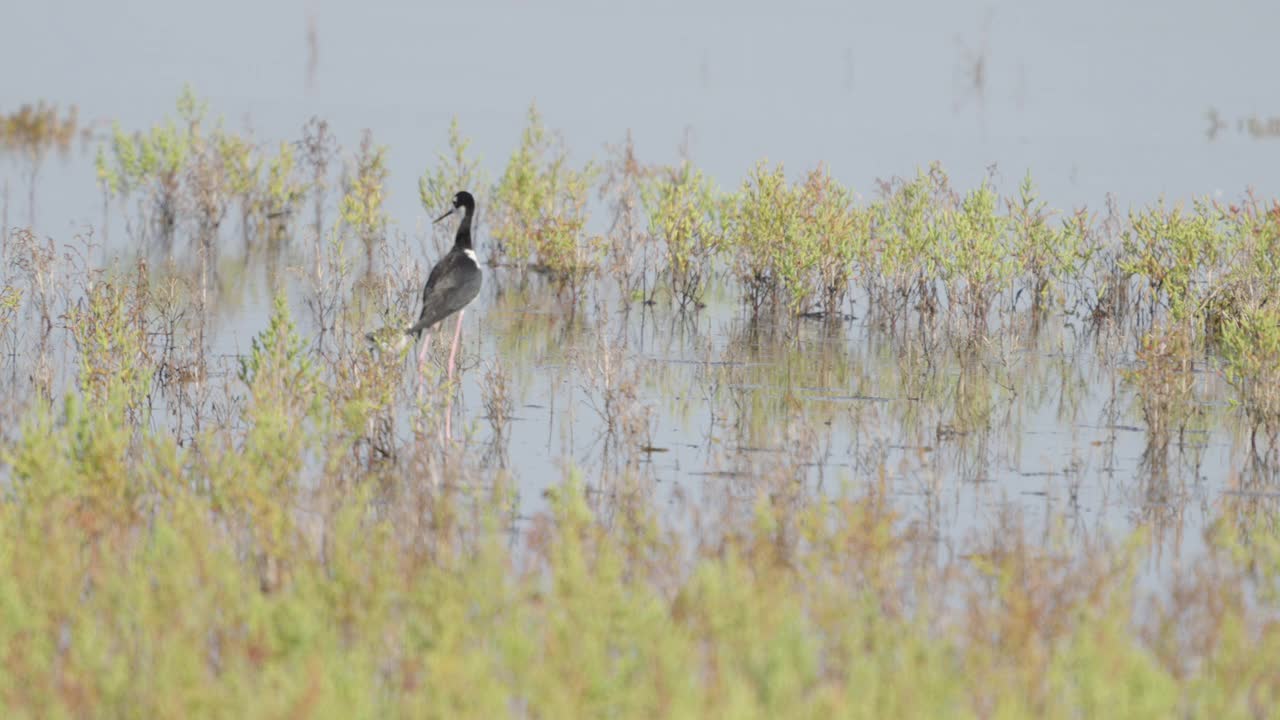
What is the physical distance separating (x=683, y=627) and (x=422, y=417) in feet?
13.5

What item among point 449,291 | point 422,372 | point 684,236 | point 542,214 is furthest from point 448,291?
point 542,214

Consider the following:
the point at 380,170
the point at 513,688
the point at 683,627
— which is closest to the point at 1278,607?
the point at 683,627

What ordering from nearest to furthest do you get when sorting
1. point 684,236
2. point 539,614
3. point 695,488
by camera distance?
point 539,614, point 695,488, point 684,236

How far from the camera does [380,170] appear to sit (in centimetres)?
2359

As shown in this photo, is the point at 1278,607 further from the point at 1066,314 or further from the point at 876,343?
the point at 1066,314

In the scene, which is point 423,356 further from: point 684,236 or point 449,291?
point 684,236

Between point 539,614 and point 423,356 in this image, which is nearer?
point 539,614

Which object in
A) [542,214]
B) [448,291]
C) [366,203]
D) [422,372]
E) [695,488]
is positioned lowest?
[695,488]

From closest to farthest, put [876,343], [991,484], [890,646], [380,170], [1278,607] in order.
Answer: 1. [890,646]
2. [1278,607]
3. [991,484]
4. [876,343]
5. [380,170]

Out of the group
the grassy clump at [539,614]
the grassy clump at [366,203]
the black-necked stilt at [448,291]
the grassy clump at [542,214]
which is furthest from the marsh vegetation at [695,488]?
the grassy clump at [366,203]

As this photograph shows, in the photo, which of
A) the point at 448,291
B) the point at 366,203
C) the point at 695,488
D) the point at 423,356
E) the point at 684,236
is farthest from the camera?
Result: the point at 366,203

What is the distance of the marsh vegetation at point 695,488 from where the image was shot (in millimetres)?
5953

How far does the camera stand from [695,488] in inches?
387

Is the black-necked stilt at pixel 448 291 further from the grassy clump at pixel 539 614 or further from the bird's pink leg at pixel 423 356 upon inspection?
the grassy clump at pixel 539 614
